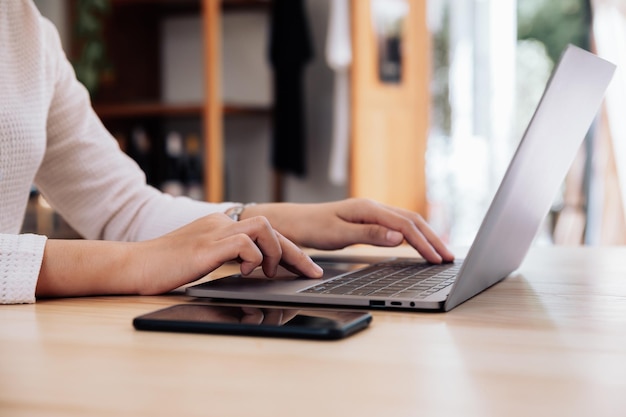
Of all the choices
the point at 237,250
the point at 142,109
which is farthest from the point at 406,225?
the point at 142,109

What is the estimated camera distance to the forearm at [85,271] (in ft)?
2.65

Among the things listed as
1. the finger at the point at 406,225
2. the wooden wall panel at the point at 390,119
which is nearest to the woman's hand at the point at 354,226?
the finger at the point at 406,225

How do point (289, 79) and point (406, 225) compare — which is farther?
point (289, 79)

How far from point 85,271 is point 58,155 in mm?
518

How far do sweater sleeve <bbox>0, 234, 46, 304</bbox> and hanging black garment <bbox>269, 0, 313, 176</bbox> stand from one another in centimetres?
335

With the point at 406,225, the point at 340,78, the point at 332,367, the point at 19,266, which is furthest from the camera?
the point at 340,78

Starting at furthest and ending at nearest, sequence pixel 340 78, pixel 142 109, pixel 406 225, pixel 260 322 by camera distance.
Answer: pixel 142 109 → pixel 340 78 → pixel 406 225 → pixel 260 322

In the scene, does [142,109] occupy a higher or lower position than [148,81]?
lower

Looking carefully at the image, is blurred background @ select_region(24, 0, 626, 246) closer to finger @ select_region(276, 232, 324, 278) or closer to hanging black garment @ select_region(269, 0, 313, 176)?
hanging black garment @ select_region(269, 0, 313, 176)

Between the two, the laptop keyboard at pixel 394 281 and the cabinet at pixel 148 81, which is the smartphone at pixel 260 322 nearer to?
the laptop keyboard at pixel 394 281

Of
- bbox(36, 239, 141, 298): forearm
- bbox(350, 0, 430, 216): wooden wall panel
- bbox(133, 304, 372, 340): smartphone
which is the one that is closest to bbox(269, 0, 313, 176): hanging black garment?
bbox(350, 0, 430, 216): wooden wall panel

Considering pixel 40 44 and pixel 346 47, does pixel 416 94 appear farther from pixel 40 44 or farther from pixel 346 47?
pixel 40 44

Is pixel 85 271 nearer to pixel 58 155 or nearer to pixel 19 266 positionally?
pixel 19 266

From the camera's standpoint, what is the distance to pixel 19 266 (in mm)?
792
